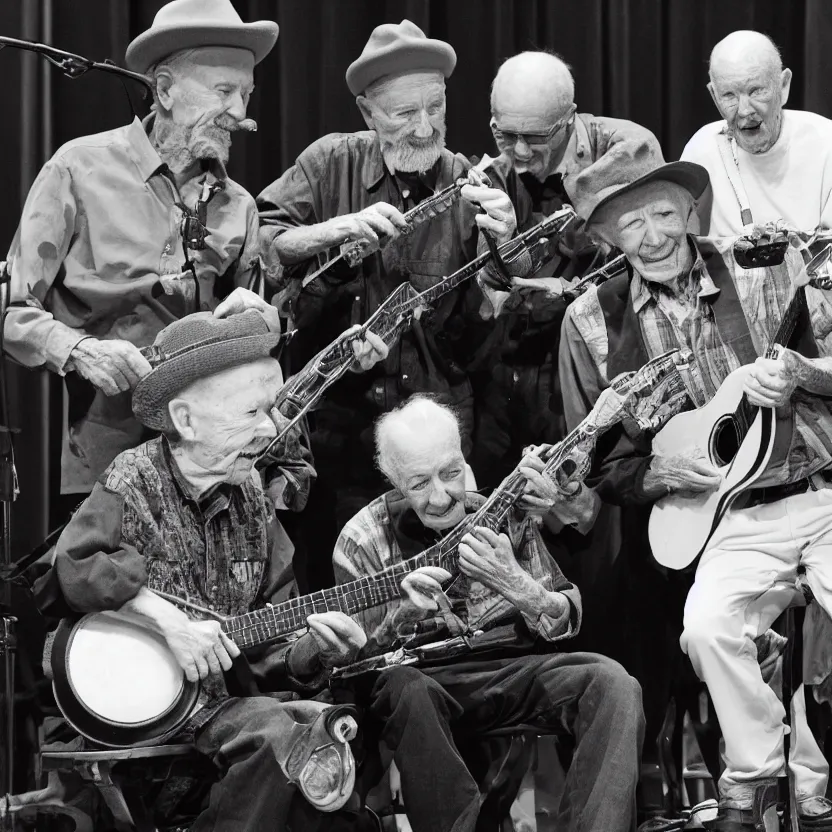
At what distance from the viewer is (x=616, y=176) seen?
4.95 m

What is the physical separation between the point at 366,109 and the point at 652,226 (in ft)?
3.24

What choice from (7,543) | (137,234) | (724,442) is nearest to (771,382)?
(724,442)

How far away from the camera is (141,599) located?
4125mm

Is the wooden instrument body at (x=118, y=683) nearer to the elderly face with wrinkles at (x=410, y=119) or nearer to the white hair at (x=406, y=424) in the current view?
the white hair at (x=406, y=424)

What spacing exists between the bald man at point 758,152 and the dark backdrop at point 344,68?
2.50 ft

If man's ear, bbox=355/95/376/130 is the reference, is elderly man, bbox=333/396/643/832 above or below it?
below

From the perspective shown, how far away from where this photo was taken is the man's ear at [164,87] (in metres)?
4.80

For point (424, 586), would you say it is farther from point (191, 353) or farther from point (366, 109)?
point (366, 109)

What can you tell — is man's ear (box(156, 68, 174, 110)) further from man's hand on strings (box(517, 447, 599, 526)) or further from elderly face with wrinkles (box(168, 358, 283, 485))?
man's hand on strings (box(517, 447, 599, 526))

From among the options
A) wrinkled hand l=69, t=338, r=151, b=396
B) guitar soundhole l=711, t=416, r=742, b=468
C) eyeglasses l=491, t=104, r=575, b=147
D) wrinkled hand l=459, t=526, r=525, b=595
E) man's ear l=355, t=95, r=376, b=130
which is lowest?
wrinkled hand l=459, t=526, r=525, b=595

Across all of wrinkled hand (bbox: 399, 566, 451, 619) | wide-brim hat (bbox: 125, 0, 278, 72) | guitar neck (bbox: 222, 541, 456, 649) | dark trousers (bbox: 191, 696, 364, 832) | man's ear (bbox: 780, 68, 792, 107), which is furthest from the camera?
man's ear (bbox: 780, 68, 792, 107)

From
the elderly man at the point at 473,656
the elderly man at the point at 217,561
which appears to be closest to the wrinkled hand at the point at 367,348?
the elderly man at the point at 473,656

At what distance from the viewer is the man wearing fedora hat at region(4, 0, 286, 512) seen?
14.8 feet

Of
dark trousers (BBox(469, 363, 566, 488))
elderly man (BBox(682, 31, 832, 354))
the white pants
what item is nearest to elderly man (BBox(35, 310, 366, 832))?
dark trousers (BBox(469, 363, 566, 488))
